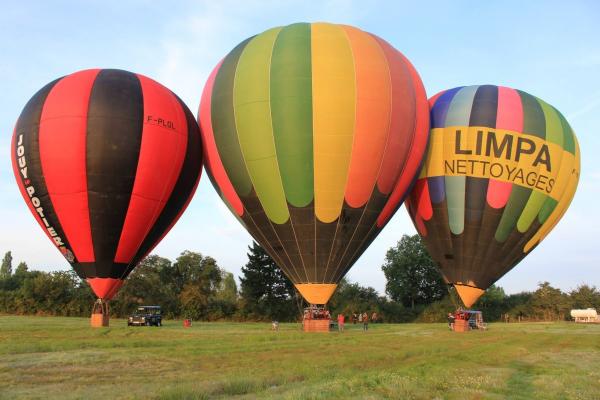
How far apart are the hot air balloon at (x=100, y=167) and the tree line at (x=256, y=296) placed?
21.8 meters

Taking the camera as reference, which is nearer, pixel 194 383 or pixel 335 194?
pixel 194 383

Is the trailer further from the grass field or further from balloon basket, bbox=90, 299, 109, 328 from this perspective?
balloon basket, bbox=90, 299, 109, 328

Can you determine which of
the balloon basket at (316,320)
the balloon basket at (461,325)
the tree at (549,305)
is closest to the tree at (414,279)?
the tree at (549,305)

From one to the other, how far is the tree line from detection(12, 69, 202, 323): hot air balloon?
2182 cm

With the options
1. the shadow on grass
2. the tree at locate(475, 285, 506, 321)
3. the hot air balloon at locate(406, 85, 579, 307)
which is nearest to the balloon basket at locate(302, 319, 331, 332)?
the hot air balloon at locate(406, 85, 579, 307)

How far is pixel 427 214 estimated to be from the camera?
2383cm

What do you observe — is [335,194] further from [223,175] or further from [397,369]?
[397,369]

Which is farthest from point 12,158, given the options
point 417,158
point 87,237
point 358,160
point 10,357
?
point 417,158

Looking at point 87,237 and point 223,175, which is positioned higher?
point 223,175

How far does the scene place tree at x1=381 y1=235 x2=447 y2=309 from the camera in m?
55.4

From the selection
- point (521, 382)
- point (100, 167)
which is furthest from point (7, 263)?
point (521, 382)

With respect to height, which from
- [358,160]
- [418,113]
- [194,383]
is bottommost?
[194,383]

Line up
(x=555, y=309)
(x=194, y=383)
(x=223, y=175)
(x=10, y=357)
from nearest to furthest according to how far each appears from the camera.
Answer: (x=194, y=383) → (x=10, y=357) → (x=223, y=175) → (x=555, y=309)

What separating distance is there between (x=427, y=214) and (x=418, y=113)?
191 inches
